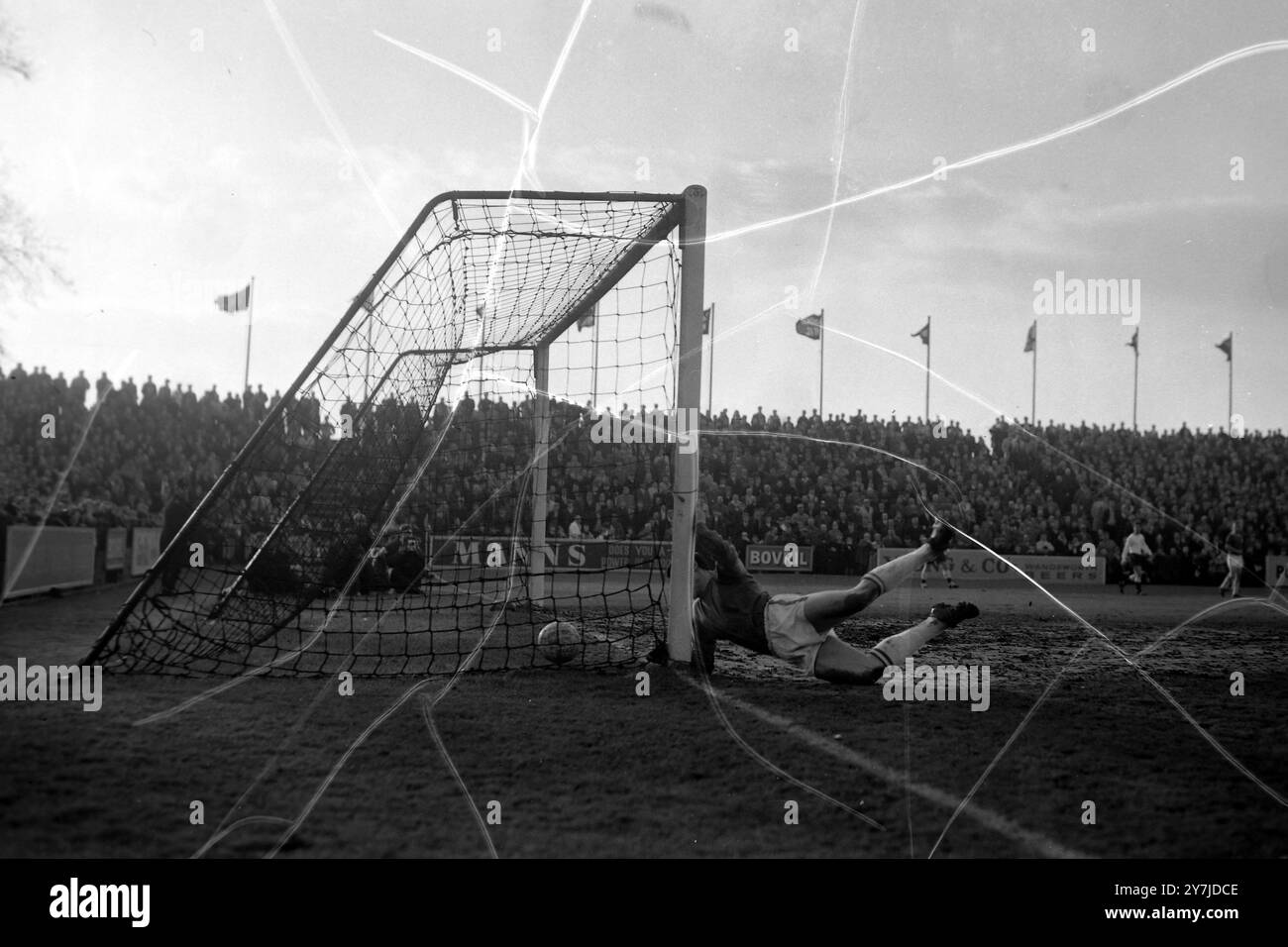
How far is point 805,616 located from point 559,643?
1.96 metres

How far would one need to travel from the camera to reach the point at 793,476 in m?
19.8

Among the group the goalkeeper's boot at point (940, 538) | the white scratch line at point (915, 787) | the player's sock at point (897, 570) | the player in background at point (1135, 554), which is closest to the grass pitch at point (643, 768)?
the white scratch line at point (915, 787)

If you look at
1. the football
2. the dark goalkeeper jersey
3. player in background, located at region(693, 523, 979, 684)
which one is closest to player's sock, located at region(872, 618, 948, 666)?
player in background, located at region(693, 523, 979, 684)

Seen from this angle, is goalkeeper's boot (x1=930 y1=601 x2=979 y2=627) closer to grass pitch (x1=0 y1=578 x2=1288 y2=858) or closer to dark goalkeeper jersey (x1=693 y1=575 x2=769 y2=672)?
grass pitch (x1=0 y1=578 x2=1288 y2=858)

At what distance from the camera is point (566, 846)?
3234mm

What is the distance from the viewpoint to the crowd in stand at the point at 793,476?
1509 cm

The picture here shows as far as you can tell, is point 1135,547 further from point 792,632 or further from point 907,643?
point 792,632

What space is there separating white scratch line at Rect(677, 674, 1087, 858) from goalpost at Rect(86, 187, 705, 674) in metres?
1.91

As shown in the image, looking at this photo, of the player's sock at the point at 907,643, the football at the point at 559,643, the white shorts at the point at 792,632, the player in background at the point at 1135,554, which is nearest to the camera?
the player's sock at the point at 907,643

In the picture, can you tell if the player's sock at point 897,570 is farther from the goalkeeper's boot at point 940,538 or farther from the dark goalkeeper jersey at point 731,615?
the dark goalkeeper jersey at point 731,615

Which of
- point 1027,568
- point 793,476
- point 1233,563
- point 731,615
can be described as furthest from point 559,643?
point 1233,563

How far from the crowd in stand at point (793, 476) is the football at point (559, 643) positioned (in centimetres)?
581

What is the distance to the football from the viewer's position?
721cm

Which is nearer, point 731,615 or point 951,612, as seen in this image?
point 951,612
